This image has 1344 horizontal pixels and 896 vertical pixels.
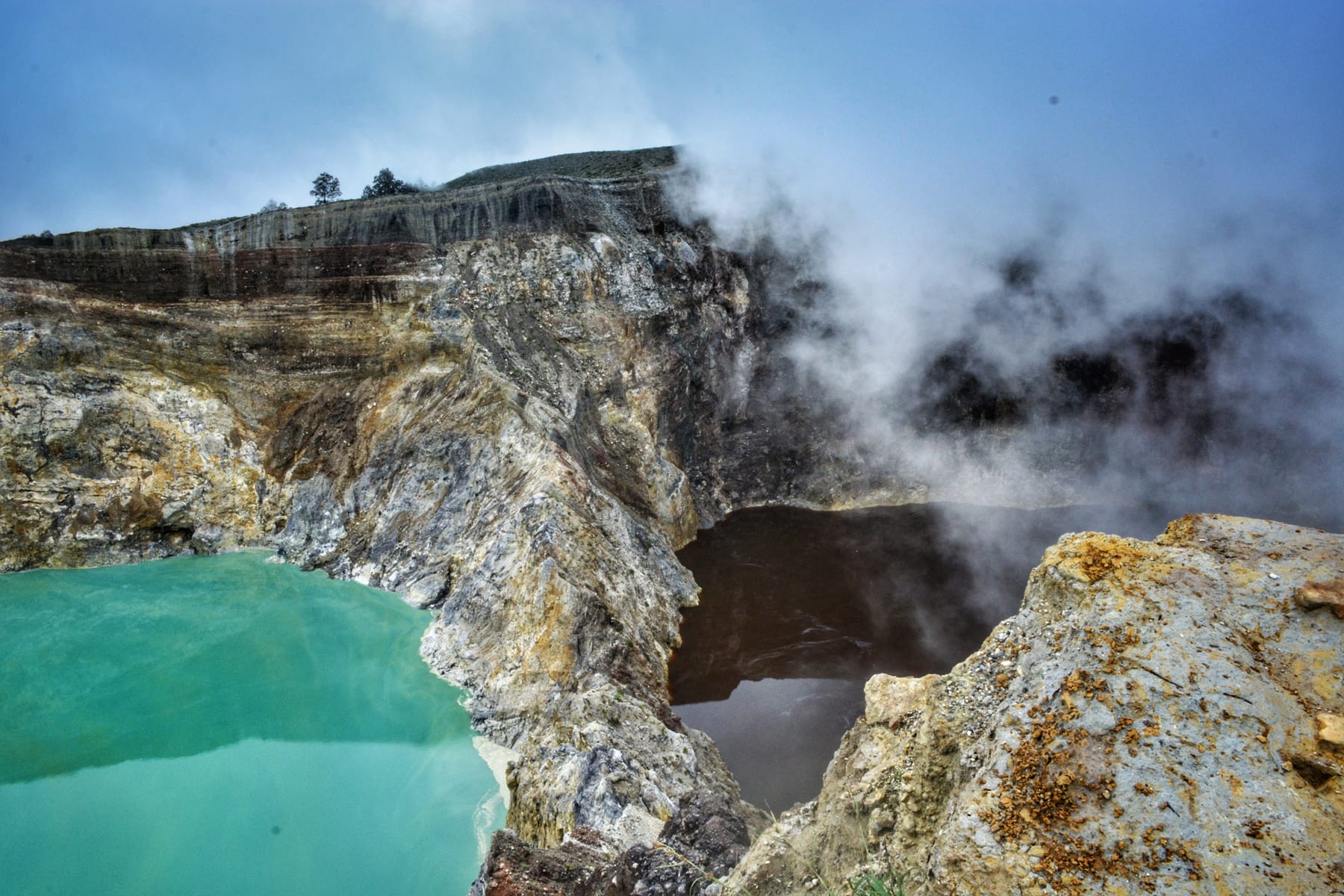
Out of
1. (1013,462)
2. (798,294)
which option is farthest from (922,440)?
(798,294)

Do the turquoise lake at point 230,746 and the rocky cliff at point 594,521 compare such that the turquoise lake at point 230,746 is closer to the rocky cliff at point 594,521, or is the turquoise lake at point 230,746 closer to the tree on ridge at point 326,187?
the rocky cliff at point 594,521

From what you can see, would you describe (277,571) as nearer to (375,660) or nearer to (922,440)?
(375,660)

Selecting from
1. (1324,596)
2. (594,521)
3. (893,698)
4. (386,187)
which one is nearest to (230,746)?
(594,521)

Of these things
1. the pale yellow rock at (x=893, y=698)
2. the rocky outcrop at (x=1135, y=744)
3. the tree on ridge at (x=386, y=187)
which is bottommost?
the pale yellow rock at (x=893, y=698)

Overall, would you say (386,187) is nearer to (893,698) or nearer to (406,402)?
(406,402)

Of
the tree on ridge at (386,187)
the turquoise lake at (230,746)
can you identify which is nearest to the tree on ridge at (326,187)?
the tree on ridge at (386,187)

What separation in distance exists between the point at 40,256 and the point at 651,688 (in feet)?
65.7

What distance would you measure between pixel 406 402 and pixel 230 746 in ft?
31.8

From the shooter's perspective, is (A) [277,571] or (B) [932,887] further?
(A) [277,571]

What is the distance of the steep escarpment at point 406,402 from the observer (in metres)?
16.6

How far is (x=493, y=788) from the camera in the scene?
432 inches

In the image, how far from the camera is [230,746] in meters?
11.8

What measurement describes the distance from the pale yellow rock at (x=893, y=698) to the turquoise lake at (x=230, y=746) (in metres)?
6.31

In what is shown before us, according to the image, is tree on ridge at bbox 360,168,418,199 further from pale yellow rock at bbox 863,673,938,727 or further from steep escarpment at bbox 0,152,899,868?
pale yellow rock at bbox 863,673,938,727
